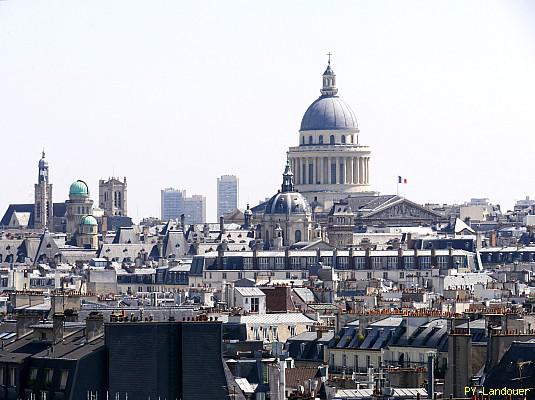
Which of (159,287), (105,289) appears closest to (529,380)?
(105,289)

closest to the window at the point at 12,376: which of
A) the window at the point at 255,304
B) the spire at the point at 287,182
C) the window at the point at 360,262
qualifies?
the window at the point at 255,304

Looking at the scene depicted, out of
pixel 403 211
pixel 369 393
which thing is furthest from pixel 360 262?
pixel 369 393

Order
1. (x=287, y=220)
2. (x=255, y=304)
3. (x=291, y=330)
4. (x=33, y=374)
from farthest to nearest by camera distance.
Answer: (x=287, y=220) < (x=255, y=304) < (x=291, y=330) < (x=33, y=374)

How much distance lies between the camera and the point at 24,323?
4878 centimetres

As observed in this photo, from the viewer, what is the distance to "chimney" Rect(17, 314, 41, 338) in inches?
1892

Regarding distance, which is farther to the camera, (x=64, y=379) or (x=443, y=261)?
(x=443, y=261)

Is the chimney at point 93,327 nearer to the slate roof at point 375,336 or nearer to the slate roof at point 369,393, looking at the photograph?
the slate roof at point 369,393

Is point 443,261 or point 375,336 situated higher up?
point 443,261

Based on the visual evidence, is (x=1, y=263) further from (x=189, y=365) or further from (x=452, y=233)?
(x=189, y=365)

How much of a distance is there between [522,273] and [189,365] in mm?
89758

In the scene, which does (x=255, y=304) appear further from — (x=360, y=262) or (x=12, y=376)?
(x=360, y=262)

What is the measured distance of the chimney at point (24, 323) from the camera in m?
48.1

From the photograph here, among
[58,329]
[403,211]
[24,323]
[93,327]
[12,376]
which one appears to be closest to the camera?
[12,376]

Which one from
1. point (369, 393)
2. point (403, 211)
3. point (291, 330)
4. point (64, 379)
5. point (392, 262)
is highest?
point (403, 211)
